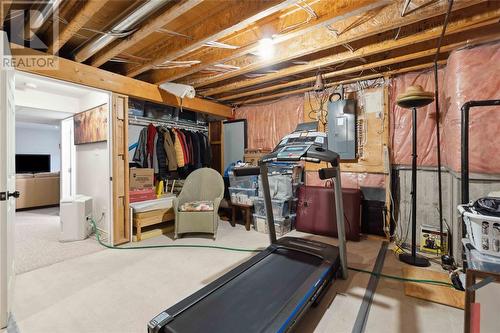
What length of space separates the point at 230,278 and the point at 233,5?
2233 mm

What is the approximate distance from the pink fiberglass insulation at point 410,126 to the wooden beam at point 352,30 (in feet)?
4.32

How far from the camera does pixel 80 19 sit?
6.16 feet

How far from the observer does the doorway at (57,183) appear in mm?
2986

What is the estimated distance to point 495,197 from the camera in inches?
71.6

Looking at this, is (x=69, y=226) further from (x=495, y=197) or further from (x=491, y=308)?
(x=495, y=197)

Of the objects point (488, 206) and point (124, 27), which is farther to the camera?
point (124, 27)

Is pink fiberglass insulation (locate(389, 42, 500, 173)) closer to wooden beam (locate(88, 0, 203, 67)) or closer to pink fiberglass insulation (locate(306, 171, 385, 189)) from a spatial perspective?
pink fiberglass insulation (locate(306, 171, 385, 189))

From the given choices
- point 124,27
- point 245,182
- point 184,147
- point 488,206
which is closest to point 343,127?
point 245,182

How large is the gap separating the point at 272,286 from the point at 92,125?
350cm

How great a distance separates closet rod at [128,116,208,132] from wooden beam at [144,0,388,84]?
5.58ft

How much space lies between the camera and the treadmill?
1.38 m

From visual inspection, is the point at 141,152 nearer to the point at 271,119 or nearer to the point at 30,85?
the point at 30,85

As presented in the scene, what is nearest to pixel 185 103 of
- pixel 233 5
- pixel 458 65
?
pixel 233 5

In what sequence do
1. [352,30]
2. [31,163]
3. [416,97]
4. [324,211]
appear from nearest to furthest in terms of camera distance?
[352,30]
[416,97]
[324,211]
[31,163]
